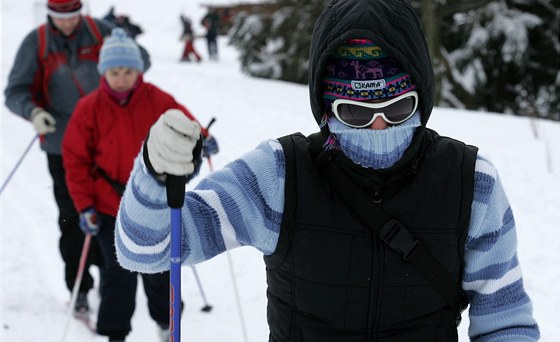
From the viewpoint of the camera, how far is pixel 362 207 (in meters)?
1.76

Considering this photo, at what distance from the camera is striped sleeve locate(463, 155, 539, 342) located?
70.8 inches

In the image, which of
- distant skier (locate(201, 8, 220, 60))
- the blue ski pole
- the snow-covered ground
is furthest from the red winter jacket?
distant skier (locate(201, 8, 220, 60))

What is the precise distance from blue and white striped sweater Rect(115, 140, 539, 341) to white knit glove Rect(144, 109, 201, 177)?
8.2 inches

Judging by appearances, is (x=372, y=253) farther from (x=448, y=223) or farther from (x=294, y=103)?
(x=294, y=103)

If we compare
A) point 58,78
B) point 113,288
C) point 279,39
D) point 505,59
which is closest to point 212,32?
point 279,39

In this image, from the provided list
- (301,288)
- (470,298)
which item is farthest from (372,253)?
(470,298)

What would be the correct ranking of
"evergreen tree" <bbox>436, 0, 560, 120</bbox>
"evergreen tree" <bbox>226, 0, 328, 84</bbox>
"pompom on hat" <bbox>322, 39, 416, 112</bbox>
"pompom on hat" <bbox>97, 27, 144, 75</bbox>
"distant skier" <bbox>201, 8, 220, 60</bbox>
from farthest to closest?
"distant skier" <bbox>201, 8, 220, 60</bbox>
"evergreen tree" <bbox>226, 0, 328, 84</bbox>
"evergreen tree" <bbox>436, 0, 560, 120</bbox>
"pompom on hat" <bbox>97, 27, 144, 75</bbox>
"pompom on hat" <bbox>322, 39, 416, 112</bbox>

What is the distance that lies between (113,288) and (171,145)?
2422 millimetres

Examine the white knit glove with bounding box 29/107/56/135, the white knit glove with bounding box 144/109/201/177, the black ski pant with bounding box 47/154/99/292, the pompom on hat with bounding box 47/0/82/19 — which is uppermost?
the white knit glove with bounding box 144/109/201/177

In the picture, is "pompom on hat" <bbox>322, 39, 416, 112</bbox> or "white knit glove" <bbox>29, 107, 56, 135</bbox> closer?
"pompom on hat" <bbox>322, 39, 416, 112</bbox>

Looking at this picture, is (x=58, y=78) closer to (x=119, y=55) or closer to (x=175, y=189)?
(x=119, y=55)

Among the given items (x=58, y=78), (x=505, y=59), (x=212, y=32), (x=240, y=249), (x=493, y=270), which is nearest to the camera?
(x=493, y=270)

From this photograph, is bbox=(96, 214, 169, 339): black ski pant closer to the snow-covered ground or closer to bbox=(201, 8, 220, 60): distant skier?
the snow-covered ground

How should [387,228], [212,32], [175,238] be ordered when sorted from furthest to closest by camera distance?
[212,32] < [387,228] < [175,238]
